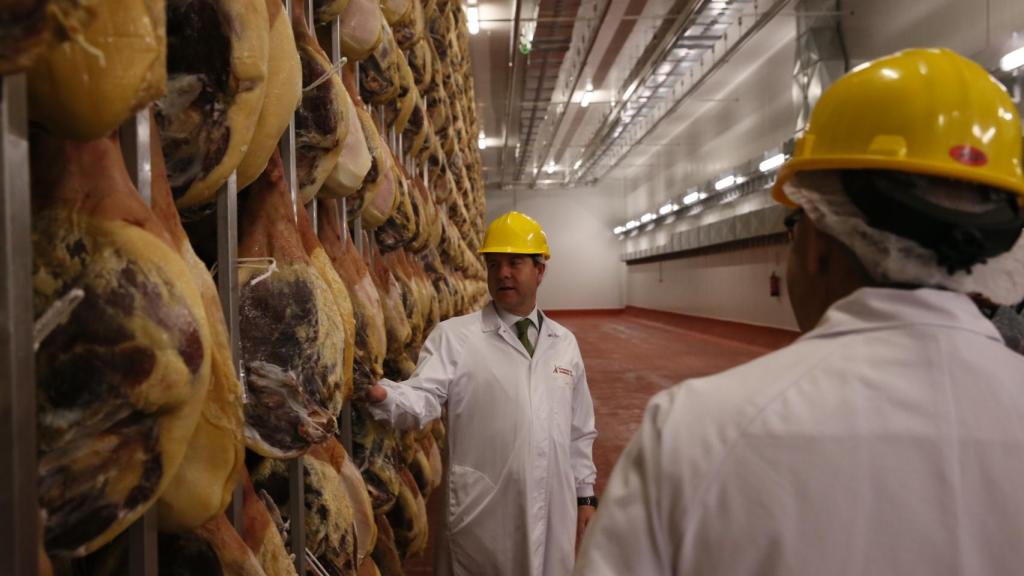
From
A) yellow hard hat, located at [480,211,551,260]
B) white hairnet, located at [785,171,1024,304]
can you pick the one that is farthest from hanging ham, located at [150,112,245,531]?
yellow hard hat, located at [480,211,551,260]

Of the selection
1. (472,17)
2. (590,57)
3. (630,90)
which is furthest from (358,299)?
(590,57)

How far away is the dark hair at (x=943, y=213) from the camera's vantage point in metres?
1.04

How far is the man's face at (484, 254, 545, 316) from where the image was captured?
10.5 feet

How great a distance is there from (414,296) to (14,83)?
9.20ft

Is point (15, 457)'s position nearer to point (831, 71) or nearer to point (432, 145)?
point (432, 145)

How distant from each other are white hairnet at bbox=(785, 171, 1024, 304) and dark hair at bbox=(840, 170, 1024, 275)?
0.01 meters

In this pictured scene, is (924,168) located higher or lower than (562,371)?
higher

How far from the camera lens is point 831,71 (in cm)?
1017

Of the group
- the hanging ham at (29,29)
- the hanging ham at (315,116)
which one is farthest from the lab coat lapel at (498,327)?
the hanging ham at (29,29)

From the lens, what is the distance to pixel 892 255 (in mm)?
1062

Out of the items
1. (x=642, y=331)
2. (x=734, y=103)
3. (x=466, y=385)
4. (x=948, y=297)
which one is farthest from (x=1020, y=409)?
(x=642, y=331)

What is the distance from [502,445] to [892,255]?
199cm

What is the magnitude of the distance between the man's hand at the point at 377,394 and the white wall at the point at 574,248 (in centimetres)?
2188

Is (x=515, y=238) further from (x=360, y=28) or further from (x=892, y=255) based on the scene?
(x=892, y=255)
